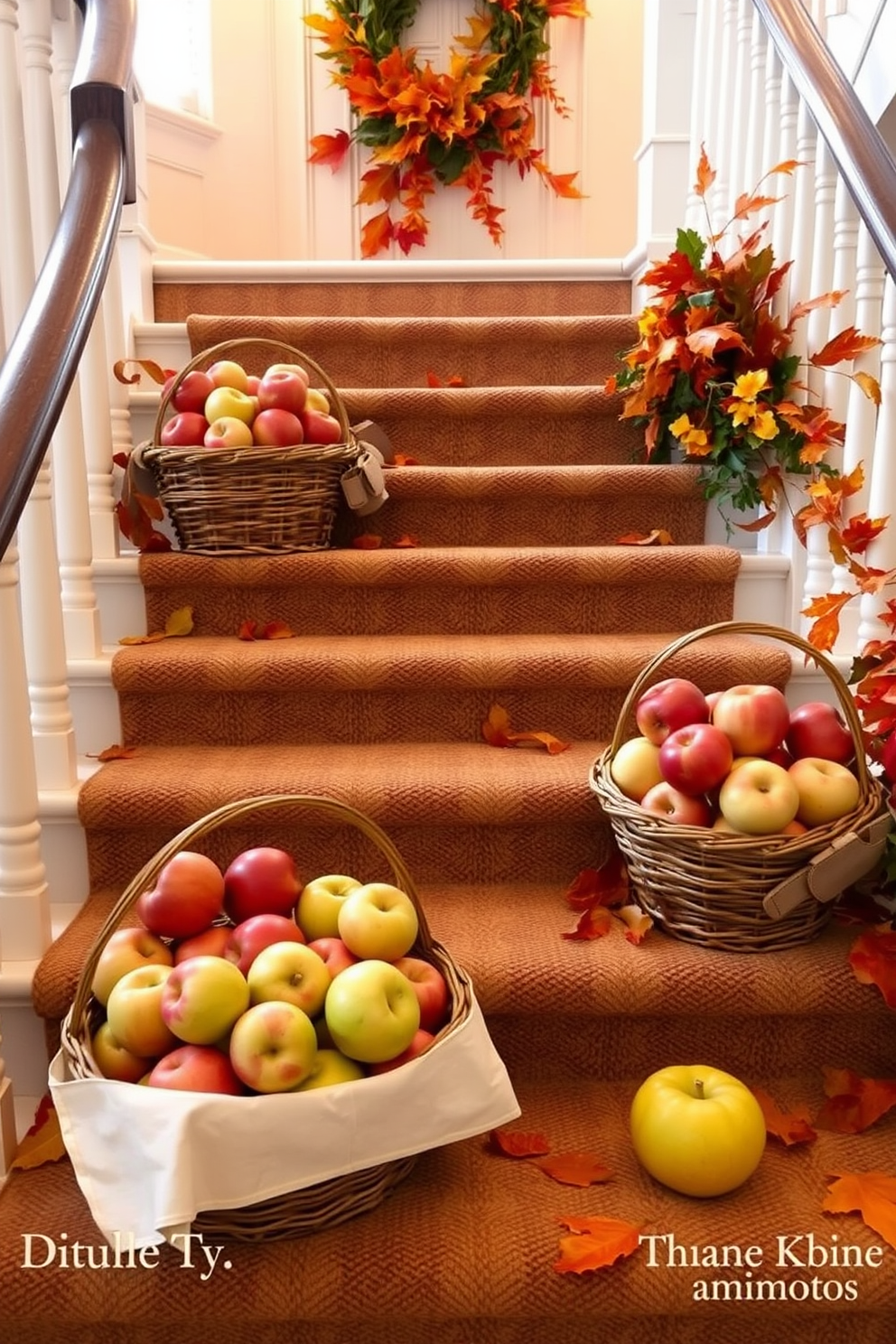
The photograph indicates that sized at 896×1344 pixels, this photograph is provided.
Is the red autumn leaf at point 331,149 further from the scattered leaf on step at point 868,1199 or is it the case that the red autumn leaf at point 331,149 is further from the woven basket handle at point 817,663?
the scattered leaf on step at point 868,1199

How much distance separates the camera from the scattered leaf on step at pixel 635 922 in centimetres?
149

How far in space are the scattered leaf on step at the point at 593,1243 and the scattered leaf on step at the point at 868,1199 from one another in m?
0.24

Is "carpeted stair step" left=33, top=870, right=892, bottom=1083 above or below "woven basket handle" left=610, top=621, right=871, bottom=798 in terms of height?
below

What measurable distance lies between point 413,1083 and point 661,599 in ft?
4.02

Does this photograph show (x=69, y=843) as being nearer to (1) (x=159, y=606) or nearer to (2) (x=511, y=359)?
(1) (x=159, y=606)

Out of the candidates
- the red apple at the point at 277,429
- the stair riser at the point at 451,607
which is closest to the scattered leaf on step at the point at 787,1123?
the stair riser at the point at 451,607

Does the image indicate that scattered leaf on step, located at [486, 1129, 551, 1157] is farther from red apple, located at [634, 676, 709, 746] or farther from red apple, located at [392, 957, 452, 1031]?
red apple, located at [634, 676, 709, 746]

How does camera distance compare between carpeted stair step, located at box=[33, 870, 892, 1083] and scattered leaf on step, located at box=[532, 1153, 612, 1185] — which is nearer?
scattered leaf on step, located at box=[532, 1153, 612, 1185]

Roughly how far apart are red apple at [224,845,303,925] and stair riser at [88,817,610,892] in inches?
14.8

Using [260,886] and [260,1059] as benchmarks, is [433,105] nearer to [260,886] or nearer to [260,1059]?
[260,886]

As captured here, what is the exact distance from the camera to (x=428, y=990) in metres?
1.22

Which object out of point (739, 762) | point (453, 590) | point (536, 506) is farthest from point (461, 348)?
point (739, 762)

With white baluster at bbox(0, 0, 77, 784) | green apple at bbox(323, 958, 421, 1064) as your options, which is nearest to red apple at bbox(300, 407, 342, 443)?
A: white baluster at bbox(0, 0, 77, 784)

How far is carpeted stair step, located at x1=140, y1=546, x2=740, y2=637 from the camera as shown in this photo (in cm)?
205
